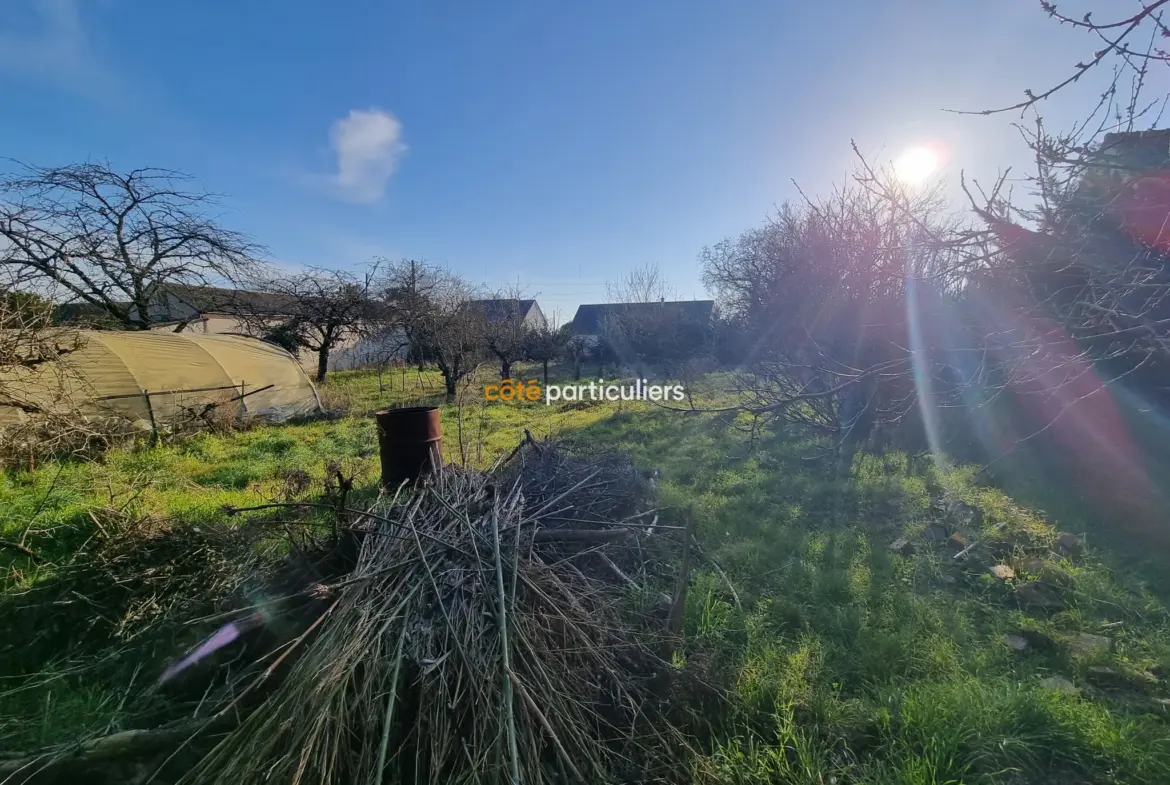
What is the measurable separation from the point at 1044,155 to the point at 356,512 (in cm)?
409

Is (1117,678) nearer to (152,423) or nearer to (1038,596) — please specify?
(1038,596)

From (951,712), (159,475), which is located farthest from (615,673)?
(159,475)

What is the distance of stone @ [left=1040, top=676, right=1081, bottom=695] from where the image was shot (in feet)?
7.37

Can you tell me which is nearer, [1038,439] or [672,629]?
[672,629]

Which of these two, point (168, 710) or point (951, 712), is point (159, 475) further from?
point (951, 712)

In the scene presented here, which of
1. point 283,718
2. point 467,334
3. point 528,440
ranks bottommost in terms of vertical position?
point 283,718

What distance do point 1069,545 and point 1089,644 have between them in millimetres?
1532

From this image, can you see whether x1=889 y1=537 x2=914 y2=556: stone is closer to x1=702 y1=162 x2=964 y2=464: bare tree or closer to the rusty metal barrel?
x1=702 y1=162 x2=964 y2=464: bare tree

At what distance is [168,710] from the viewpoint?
2117mm

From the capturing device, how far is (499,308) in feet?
65.3

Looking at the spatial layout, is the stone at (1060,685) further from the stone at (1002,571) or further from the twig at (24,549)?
the twig at (24,549)

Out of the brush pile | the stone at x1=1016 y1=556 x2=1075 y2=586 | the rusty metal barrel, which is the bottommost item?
the stone at x1=1016 y1=556 x2=1075 y2=586

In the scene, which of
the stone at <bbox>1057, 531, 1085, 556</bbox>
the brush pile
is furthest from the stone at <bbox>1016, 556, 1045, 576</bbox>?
the brush pile

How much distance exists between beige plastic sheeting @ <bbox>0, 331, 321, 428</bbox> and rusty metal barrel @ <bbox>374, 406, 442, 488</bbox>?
4.52 meters
